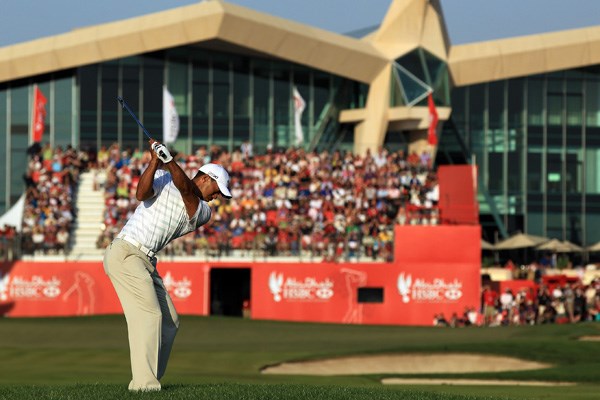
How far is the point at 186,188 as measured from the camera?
38.7 ft

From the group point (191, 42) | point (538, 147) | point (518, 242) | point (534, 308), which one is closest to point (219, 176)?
point (534, 308)

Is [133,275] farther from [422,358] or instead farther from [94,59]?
[94,59]

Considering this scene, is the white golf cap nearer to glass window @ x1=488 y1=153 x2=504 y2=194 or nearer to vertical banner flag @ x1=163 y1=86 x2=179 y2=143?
vertical banner flag @ x1=163 y1=86 x2=179 y2=143

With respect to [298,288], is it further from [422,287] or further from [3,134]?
[3,134]

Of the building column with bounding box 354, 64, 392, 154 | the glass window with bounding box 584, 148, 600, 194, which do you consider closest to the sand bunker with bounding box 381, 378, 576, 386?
the building column with bounding box 354, 64, 392, 154

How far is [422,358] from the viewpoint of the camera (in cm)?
2736

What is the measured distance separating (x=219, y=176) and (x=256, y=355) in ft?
56.0

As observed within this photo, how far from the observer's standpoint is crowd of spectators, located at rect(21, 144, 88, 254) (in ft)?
142

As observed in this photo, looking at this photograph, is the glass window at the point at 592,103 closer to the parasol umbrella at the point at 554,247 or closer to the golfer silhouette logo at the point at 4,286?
the parasol umbrella at the point at 554,247

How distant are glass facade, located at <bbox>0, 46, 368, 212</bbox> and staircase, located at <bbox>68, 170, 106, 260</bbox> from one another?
4300 millimetres

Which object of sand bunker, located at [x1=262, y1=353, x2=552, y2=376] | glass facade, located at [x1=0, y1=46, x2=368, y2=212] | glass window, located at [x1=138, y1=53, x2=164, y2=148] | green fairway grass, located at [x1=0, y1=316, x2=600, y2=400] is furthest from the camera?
glass window, located at [x1=138, y1=53, x2=164, y2=148]

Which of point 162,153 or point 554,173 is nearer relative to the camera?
point 162,153

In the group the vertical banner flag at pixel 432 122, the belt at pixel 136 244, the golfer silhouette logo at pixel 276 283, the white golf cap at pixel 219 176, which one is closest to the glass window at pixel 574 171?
the vertical banner flag at pixel 432 122

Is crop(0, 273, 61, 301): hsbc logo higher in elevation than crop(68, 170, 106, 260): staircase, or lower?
lower
